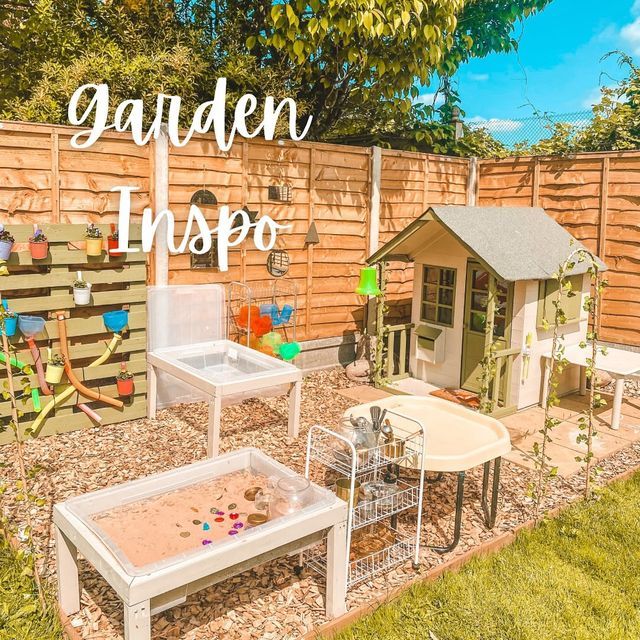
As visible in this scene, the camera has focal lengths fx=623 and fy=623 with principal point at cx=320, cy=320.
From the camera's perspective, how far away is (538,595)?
4.05m

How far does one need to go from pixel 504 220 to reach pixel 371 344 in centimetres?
266

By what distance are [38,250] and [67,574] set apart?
352cm

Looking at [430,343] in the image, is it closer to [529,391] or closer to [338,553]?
[529,391]

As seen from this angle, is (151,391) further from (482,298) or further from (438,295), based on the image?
(482,298)

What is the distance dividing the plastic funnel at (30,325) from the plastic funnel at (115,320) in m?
0.66

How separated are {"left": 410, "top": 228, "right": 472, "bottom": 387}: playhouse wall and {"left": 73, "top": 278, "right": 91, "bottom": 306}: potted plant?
14.7 ft

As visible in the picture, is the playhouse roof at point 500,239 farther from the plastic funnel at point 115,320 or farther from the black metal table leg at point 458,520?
the plastic funnel at point 115,320

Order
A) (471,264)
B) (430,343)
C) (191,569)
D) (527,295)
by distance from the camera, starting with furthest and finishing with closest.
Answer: (430,343), (471,264), (527,295), (191,569)

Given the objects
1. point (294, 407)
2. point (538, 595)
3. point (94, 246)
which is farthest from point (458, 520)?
point (94, 246)

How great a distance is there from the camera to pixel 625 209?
941cm

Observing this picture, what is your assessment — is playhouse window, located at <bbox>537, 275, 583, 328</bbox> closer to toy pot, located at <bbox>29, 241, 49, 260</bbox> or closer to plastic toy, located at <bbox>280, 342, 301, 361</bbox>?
plastic toy, located at <bbox>280, 342, 301, 361</bbox>

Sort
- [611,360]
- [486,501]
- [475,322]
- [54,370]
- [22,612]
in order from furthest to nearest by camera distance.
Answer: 1. [475,322]
2. [611,360]
3. [54,370]
4. [486,501]
5. [22,612]

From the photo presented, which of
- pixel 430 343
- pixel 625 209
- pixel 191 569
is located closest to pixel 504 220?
pixel 430 343

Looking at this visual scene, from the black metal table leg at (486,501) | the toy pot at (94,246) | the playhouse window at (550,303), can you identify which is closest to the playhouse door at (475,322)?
the playhouse window at (550,303)
